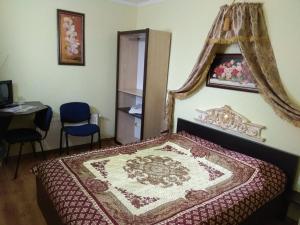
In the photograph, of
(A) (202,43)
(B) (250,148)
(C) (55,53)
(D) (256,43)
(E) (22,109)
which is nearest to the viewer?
(D) (256,43)

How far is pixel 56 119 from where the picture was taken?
355 centimetres

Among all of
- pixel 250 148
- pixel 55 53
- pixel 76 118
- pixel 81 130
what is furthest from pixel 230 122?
pixel 55 53

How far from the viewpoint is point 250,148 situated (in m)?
2.45

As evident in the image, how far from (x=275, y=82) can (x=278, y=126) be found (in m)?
0.44

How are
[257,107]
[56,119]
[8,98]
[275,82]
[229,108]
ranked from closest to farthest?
[275,82] < [257,107] < [229,108] < [8,98] < [56,119]

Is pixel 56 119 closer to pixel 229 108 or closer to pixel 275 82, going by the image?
pixel 229 108

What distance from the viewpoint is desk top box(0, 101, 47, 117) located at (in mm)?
2658

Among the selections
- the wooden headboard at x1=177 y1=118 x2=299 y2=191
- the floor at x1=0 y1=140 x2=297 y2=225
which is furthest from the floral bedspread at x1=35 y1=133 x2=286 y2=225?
the floor at x1=0 y1=140 x2=297 y2=225

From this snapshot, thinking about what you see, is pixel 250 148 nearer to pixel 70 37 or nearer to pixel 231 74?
pixel 231 74

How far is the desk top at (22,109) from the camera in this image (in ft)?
8.72

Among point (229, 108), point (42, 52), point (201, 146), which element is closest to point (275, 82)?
point (229, 108)

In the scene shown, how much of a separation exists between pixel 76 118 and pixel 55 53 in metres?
0.99

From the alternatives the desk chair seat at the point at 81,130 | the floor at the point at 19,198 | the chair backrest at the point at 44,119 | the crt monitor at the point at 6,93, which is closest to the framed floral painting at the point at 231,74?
the floor at the point at 19,198

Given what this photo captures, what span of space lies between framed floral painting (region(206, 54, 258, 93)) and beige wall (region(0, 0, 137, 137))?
182 centimetres
